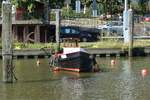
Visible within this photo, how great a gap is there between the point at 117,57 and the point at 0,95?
2496 cm

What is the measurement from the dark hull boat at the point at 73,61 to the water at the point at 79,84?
0.60 metres

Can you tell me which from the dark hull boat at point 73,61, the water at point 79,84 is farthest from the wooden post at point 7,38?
the dark hull boat at point 73,61

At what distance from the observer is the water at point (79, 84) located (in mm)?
33781

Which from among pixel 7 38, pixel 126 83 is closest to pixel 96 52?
pixel 126 83

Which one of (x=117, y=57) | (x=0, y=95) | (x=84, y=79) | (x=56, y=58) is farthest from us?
(x=117, y=57)

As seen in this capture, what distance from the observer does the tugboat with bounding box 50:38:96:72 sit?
44.7 m

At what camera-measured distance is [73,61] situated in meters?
45.3

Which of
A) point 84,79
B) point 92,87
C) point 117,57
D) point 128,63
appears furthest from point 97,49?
point 92,87

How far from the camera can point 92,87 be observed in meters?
37.2

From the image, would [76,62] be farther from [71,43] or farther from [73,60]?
[71,43]

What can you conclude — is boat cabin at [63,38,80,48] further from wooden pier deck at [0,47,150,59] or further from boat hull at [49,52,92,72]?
wooden pier deck at [0,47,150,59]

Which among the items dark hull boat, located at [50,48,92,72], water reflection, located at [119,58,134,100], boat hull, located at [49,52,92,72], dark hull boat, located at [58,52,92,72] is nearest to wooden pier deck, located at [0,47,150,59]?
water reflection, located at [119,58,134,100]

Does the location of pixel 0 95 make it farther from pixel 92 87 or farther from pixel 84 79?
pixel 84 79

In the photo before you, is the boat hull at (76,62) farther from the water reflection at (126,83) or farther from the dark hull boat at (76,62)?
the water reflection at (126,83)
